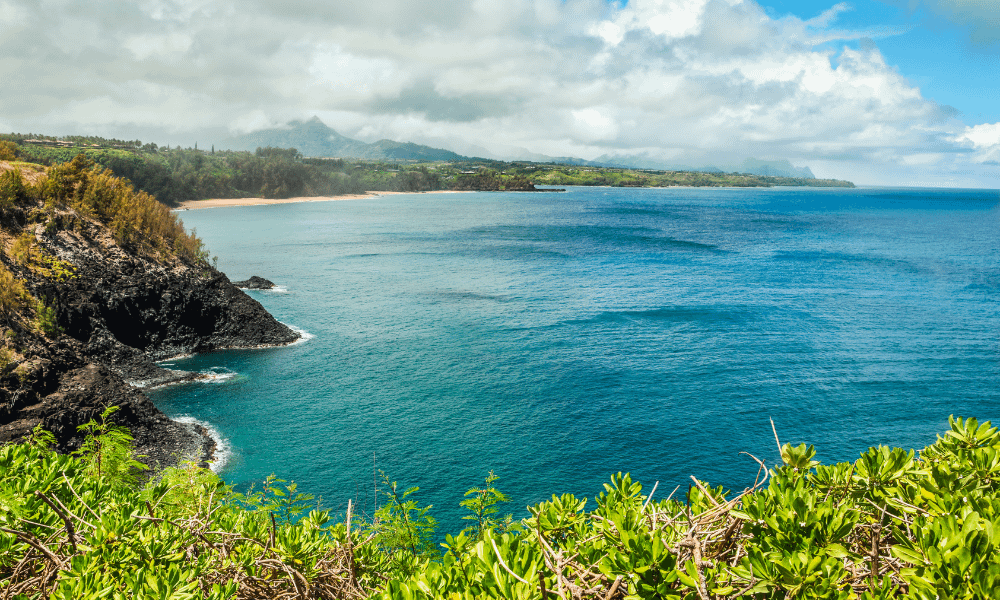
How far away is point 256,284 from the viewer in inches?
2290

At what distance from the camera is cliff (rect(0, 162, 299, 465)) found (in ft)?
77.8

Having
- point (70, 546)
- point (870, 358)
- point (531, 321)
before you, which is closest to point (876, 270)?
point (870, 358)

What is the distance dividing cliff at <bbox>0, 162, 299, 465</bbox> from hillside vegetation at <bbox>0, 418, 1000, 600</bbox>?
57.7 feet

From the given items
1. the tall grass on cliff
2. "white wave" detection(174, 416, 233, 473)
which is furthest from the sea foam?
"white wave" detection(174, 416, 233, 473)

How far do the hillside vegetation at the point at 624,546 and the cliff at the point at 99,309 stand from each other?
17590mm

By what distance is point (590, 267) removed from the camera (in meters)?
71.5

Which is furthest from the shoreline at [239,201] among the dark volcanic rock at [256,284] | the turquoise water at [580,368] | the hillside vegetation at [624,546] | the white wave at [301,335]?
the hillside vegetation at [624,546]

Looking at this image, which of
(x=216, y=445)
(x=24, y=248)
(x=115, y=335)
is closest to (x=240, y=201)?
(x=115, y=335)

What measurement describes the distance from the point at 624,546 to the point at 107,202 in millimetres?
44223

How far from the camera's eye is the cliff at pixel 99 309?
2370 cm

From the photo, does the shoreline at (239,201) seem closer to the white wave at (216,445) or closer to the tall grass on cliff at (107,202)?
the tall grass on cliff at (107,202)

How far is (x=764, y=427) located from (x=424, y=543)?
23129 millimetres

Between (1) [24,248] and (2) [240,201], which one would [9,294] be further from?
(2) [240,201]

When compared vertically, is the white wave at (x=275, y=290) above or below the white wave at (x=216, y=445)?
above
